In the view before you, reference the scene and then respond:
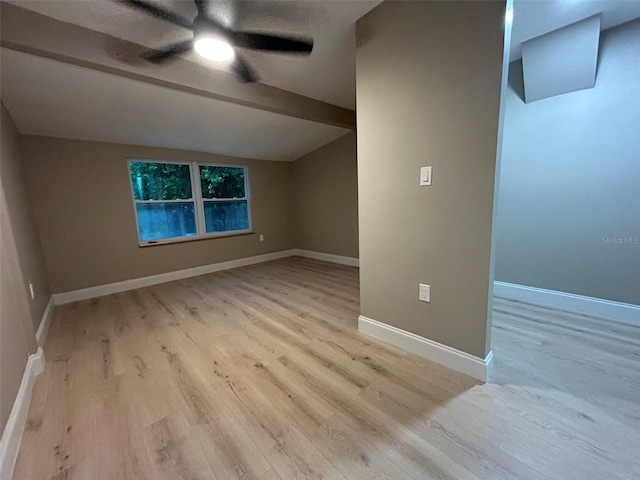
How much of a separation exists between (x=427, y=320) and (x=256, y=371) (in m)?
1.22

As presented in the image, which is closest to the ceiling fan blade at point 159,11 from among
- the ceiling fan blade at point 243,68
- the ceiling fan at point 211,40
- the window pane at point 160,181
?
the ceiling fan at point 211,40

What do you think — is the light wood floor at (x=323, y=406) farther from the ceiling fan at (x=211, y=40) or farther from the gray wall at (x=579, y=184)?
the ceiling fan at (x=211, y=40)

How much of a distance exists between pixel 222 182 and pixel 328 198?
6.30ft

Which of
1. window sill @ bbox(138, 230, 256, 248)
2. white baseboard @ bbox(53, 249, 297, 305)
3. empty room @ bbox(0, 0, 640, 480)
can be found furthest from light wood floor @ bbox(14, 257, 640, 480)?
window sill @ bbox(138, 230, 256, 248)

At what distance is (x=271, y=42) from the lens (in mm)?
1627

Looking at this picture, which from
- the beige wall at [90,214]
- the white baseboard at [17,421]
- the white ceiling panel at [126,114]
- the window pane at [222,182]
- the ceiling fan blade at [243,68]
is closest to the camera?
the white baseboard at [17,421]

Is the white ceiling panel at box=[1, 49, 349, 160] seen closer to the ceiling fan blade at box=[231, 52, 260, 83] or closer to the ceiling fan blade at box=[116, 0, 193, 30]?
the ceiling fan blade at box=[231, 52, 260, 83]

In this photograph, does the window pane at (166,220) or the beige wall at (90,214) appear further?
the window pane at (166,220)

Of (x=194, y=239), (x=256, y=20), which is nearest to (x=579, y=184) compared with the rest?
(x=256, y=20)

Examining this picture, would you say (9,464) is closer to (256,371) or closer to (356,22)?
(256,371)

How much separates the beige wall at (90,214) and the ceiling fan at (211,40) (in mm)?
2157

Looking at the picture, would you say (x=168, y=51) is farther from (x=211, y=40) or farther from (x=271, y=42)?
(x=271, y=42)

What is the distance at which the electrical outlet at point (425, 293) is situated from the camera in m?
1.74

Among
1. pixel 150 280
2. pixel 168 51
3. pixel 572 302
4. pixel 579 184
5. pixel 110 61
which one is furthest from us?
pixel 150 280
